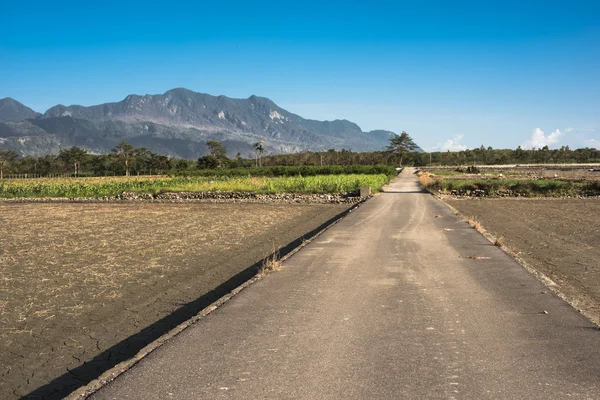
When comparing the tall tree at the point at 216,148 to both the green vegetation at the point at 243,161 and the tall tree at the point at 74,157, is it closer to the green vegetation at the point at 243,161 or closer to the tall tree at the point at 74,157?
the green vegetation at the point at 243,161

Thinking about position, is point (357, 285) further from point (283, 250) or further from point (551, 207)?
point (551, 207)

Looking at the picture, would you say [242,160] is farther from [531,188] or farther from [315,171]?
[531,188]

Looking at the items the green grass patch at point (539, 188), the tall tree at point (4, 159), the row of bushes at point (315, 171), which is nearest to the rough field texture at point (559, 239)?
the green grass patch at point (539, 188)

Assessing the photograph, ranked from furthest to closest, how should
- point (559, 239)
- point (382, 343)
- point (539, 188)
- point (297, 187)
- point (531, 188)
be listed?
1. point (297, 187)
2. point (531, 188)
3. point (539, 188)
4. point (559, 239)
5. point (382, 343)

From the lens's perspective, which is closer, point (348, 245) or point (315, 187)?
point (348, 245)

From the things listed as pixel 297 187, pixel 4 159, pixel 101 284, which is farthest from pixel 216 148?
pixel 101 284

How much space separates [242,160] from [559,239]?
130961 mm

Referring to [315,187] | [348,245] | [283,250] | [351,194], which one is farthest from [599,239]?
[315,187]

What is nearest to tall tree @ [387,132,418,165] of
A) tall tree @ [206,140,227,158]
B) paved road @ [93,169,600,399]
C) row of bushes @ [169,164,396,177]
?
tall tree @ [206,140,227,158]

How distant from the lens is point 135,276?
453 inches

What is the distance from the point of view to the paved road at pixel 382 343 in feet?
15.3

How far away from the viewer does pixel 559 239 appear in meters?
16.2

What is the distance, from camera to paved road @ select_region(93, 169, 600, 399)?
4668 millimetres

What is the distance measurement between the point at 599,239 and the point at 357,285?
1149cm
